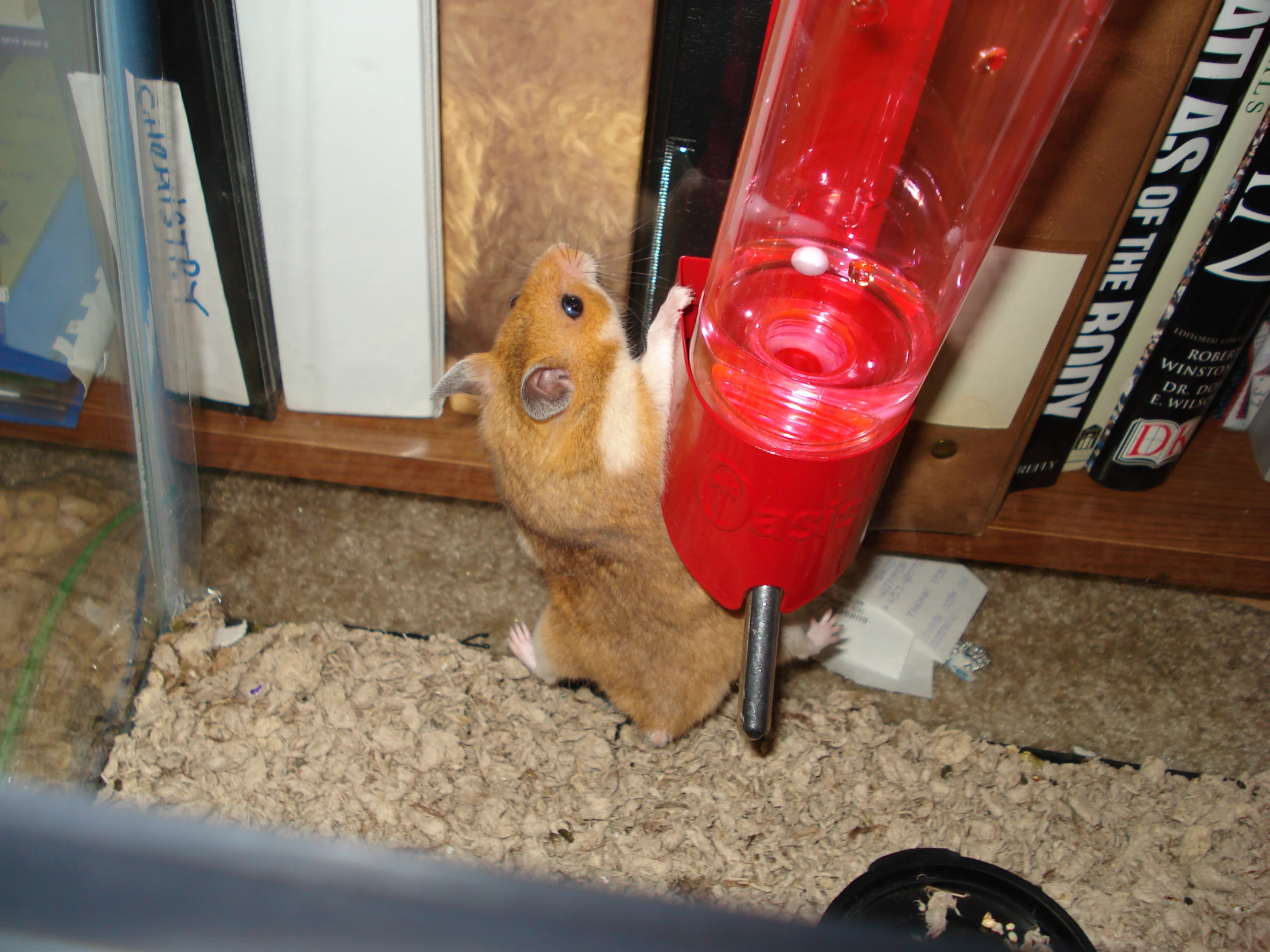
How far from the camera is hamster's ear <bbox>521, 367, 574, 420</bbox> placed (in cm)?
110

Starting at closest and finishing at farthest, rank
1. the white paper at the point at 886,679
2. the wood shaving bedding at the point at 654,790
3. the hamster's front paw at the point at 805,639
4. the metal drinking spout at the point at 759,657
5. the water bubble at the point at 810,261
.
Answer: the metal drinking spout at the point at 759,657, the water bubble at the point at 810,261, the wood shaving bedding at the point at 654,790, the hamster's front paw at the point at 805,639, the white paper at the point at 886,679

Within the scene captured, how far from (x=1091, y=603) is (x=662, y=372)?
0.93 metres

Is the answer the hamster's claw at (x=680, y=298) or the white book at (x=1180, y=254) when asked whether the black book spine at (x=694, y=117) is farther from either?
the white book at (x=1180, y=254)

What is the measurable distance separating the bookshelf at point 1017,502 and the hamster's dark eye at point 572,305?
0.96ft

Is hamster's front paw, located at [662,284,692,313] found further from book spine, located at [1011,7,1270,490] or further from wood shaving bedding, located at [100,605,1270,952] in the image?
wood shaving bedding, located at [100,605,1270,952]

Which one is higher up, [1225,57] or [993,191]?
[1225,57]

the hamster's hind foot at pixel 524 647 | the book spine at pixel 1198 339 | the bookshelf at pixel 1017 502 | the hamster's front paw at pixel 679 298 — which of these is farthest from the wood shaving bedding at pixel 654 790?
the hamster's front paw at pixel 679 298

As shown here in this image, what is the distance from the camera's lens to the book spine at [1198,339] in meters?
1.05

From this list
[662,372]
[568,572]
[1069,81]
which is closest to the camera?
[1069,81]

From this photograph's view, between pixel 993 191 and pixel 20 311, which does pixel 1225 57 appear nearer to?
pixel 993 191

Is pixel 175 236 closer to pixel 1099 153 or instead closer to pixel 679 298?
pixel 679 298

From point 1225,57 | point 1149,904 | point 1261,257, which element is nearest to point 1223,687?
point 1149,904

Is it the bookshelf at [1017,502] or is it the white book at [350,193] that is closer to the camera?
the white book at [350,193]

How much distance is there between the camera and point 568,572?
1.20 metres
